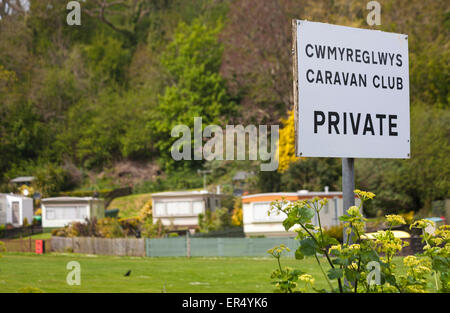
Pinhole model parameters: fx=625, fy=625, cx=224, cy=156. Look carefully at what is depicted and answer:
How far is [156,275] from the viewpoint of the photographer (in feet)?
61.3

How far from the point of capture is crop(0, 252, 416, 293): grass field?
14.6 m

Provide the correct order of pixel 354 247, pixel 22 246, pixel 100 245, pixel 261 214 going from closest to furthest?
pixel 354 247 → pixel 100 245 → pixel 22 246 → pixel 261 214

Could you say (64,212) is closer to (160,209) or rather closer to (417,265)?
(160,209)

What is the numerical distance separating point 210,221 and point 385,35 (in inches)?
1187

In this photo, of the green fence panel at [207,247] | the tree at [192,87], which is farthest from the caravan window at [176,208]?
the tree at [192,87]

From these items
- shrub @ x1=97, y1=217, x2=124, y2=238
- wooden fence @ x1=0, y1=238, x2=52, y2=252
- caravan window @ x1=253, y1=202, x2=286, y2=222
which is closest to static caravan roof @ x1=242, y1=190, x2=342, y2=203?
caravan window @ x1=253, y1=202, x2=286, y2=222

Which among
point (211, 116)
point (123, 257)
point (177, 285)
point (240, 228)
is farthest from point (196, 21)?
point (177, 285)

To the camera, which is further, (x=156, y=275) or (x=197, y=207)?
(x=197, y=207)

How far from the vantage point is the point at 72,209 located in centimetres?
3925

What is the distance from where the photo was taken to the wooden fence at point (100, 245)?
2659 centimetres

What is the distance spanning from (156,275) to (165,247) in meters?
7.50

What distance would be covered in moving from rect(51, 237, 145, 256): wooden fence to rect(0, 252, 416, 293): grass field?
161cm

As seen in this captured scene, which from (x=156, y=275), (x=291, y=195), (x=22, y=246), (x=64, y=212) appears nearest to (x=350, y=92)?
(x=156, y=275)

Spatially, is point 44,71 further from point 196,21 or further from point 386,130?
Result: point 386,130
